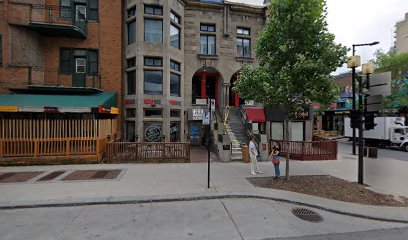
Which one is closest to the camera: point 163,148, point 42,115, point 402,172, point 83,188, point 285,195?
point 285,195

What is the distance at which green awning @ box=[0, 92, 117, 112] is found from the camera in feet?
35.7

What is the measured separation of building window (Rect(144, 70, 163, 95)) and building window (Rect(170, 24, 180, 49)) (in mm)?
2709

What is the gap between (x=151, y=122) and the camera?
14750mm

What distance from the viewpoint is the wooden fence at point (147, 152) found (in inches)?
448

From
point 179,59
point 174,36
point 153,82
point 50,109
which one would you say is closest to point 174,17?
point 174,36

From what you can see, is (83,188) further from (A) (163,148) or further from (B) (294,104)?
(B) (294,104)

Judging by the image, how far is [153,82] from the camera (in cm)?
1480

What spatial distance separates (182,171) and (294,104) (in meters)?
5.76

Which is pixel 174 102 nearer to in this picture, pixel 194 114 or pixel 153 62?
pixel 194 114

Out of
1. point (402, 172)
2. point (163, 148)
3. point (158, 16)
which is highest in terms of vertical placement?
point (158, 16)

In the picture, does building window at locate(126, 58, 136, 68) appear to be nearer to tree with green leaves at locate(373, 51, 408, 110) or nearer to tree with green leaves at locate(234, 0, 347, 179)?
tree with green leaves at locate(234, 0, 347, 179)

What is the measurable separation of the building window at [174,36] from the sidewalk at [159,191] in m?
10.1

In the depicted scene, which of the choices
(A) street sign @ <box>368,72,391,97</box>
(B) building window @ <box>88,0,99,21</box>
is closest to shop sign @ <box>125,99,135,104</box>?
(B) building window @ <box>88,0,99,21</box>

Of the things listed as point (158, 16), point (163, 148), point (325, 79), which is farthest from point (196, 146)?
point (325, 79)
